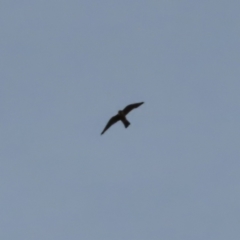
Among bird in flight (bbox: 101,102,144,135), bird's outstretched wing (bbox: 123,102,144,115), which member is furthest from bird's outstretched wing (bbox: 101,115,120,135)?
bird's outstretched wing (bbox: 123,102,144,115)

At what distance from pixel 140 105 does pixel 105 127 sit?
355cm

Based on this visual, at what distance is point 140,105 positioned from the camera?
12406 cm

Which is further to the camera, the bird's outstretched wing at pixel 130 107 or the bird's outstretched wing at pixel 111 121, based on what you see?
the bird's outstretched wing at pixel 111 121

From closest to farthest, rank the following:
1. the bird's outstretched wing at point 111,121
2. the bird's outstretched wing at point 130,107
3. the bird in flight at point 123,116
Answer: the bird's outstretched wing at point 130,107 → the bird in flight at point 123,116 → the bird's outstretched wing at point 111,121

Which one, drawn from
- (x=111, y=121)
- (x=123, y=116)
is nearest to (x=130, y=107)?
(x=123, y=116)

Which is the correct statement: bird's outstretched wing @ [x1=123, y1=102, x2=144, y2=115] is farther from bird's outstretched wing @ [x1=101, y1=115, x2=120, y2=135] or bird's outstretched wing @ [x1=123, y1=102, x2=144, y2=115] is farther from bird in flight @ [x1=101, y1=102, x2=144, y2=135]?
bird's outstretched wing @ [x1=101, y1=115, x2=120, y2=135]

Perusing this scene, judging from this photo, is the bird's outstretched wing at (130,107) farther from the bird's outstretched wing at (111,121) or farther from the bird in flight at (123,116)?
the bird's outstretched wing at (111,121)

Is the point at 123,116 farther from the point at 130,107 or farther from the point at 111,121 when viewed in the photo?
the point at 111,121

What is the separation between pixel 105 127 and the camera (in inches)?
4961

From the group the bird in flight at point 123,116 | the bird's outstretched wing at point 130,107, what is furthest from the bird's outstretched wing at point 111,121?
the bird's outstretched wing at point 130,107

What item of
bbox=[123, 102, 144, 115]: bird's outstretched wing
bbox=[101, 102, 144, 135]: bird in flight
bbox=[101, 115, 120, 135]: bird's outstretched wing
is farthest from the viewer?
bbox=[101, 115, 120, 135]: bird's outstretched wing

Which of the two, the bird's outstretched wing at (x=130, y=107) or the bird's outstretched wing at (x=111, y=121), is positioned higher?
the bird's outstretched wing at (x=111, y=121)

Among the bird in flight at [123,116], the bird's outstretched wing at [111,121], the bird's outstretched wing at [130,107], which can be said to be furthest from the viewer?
the bird's outstretched wing at [111,121]

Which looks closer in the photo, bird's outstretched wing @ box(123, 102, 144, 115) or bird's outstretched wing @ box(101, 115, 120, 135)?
bird's outstretched wing @ box(123, 102, 144, 115)
